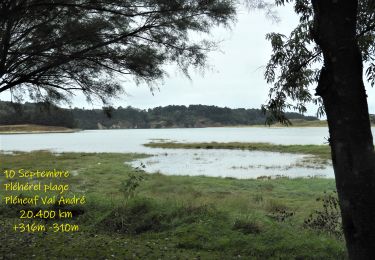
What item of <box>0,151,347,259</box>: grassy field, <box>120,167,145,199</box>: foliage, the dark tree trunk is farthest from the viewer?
<box>120,167,145,199</box>: foliage

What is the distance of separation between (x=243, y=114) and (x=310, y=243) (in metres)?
165

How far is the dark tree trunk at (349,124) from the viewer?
355cm

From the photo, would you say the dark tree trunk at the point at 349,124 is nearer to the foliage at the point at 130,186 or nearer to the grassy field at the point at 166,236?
the grassy field at the point at 166,236

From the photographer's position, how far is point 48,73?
20.6 feet

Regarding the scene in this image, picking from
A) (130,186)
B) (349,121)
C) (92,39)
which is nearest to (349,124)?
(349,121)

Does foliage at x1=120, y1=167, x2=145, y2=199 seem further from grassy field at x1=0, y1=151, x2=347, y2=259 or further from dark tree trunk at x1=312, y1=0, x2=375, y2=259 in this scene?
dark tree trunk at x1=312, y1=0, x2=375, y2=259

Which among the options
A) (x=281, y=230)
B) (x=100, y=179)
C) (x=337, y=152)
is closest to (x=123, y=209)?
(x=281, y=230)

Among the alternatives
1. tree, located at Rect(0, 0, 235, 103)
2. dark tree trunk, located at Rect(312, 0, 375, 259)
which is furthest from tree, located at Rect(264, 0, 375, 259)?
tree, located at Rect(0, 0, 235, 103)

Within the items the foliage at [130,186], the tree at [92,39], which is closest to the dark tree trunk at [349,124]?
the tree at [92,39]

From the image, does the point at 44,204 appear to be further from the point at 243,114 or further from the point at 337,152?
the point at 243,114

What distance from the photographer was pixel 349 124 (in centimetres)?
357

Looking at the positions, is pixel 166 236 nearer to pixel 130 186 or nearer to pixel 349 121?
pixel 130 186

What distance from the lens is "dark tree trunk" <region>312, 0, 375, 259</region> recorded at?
355cm

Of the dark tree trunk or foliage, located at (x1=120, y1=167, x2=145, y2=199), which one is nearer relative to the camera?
the dark tree trunk
